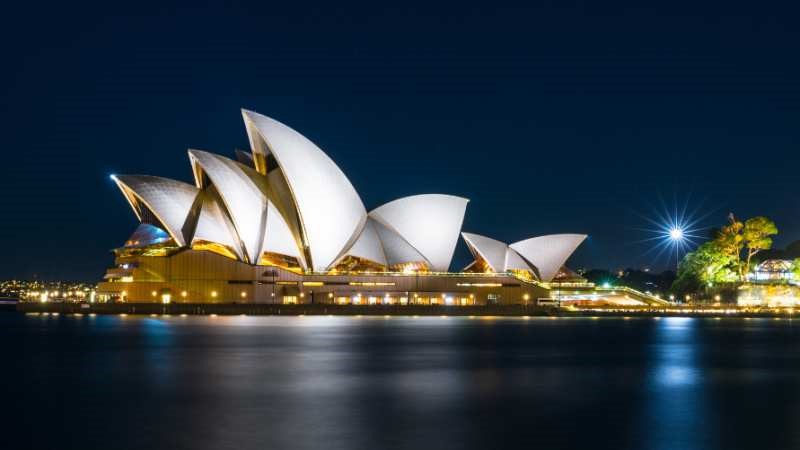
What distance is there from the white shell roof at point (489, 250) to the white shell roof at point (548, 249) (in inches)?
80.9

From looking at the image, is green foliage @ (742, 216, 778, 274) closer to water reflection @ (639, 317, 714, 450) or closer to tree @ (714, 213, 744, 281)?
tree @ (714, 213, 744, 281)

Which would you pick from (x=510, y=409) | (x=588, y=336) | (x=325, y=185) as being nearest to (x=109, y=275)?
(x=325, y=185)

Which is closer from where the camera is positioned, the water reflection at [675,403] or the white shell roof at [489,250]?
the water reflection at [675,403]

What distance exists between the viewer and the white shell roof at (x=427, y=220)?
81.8 metres

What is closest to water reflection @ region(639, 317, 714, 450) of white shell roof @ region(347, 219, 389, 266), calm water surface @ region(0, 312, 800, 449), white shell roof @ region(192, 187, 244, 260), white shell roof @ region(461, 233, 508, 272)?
calm water surface @ region(0, 312, 800, 449)

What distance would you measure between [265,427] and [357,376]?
10146 mm

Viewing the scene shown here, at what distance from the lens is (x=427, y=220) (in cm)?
8244

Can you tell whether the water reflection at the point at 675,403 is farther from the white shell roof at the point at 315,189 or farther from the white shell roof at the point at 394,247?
the white shell roof at the point at 394,247

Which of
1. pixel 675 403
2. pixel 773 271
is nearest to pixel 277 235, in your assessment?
pixel 675 403

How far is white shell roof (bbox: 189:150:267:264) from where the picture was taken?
69938 millimetres

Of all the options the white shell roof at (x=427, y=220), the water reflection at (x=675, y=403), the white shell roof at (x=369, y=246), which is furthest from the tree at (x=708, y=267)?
the water reflection at (x=675, y=403)

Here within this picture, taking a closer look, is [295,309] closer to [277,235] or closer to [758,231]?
[277,235]

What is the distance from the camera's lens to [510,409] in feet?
73.7

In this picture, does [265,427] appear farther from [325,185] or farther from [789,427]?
[325,185]
